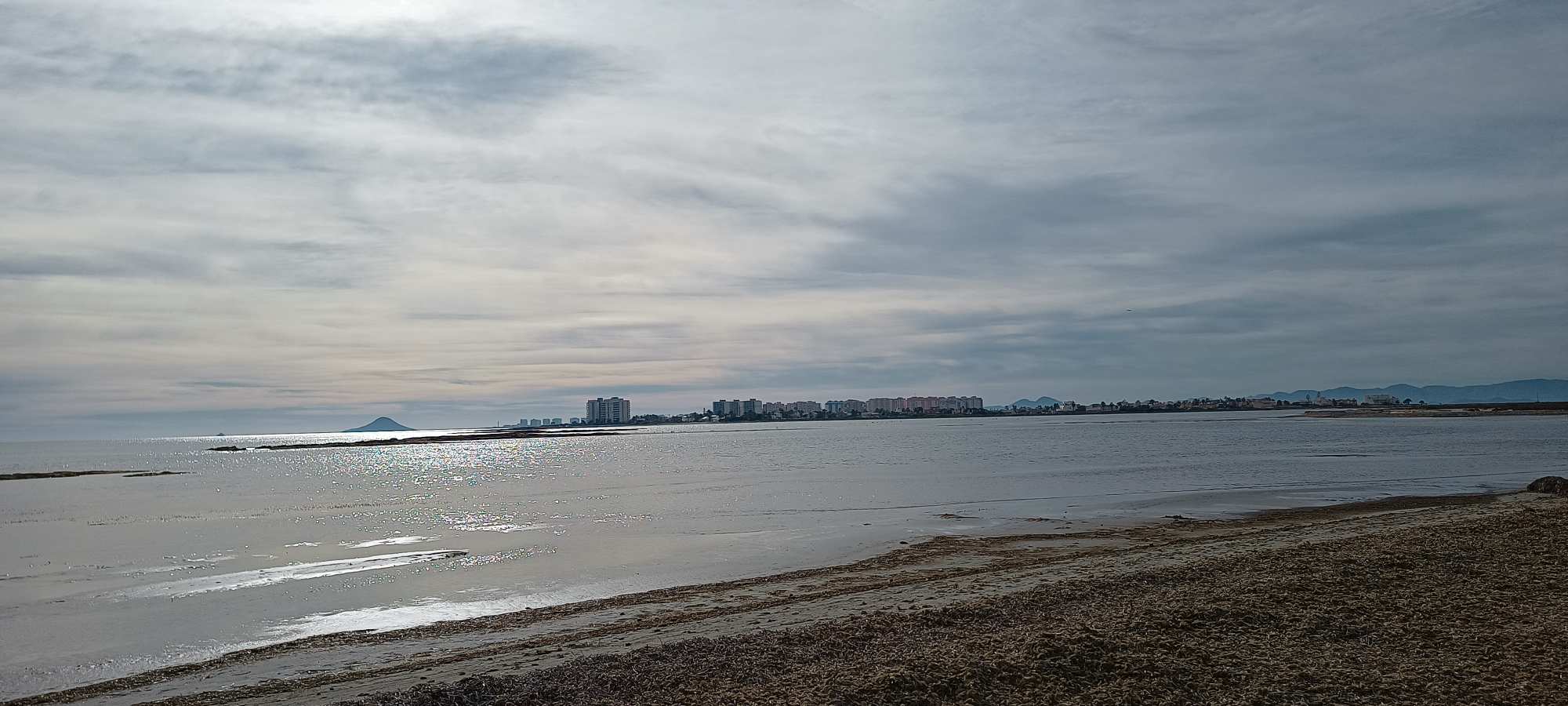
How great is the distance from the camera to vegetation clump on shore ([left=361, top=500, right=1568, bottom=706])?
774 centimetres

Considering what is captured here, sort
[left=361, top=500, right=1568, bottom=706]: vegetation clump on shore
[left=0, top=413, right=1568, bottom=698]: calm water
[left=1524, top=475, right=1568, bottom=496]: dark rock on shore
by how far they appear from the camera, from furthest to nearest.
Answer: [left=1524, top=475, right=1568, bottom=496]: dark rock on shore < [left=0, top=413, right=1568, bottom=698]: calm water < [left=361, top=500, right=1568, bottom=706]: vegetation clump on shore

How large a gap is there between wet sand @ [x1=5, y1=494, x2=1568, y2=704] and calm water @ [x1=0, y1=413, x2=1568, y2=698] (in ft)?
7.23

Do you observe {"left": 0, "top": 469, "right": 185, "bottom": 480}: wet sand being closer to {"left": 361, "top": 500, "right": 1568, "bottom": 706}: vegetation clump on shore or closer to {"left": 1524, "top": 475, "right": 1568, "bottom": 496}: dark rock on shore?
{"left": 361, "top": 500, "right": 1568, "bottom": 706}: vegetation clump on shore

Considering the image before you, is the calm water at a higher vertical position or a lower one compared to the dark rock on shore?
lower

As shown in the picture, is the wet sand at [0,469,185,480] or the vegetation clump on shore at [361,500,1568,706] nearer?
the vegetation clump on shore at [361,500,1568,706]

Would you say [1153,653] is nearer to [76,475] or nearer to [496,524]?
[496,524]

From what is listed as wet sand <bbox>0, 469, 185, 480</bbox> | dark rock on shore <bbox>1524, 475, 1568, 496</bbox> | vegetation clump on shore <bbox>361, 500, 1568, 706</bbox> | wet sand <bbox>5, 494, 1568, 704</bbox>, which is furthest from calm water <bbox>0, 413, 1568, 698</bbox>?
vegetation clump on shore <bbox>361, 500, 1568, 706</bbox>

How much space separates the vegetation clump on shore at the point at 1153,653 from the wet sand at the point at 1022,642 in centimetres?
3

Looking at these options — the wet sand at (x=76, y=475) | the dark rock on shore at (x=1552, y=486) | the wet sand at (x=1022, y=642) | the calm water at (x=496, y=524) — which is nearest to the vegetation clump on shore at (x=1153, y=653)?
the wet sand at (x=1022, y=642)

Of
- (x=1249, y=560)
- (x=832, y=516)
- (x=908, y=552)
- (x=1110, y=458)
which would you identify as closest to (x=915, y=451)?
(x=1110, y=458)

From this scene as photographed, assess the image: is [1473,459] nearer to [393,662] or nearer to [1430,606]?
[1430,606]

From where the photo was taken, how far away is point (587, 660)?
9.53 m

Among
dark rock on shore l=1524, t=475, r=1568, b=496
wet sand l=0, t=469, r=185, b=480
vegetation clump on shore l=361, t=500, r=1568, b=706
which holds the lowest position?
wet sand l=0, t=469, r=185, b=480

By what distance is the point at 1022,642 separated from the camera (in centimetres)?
884
